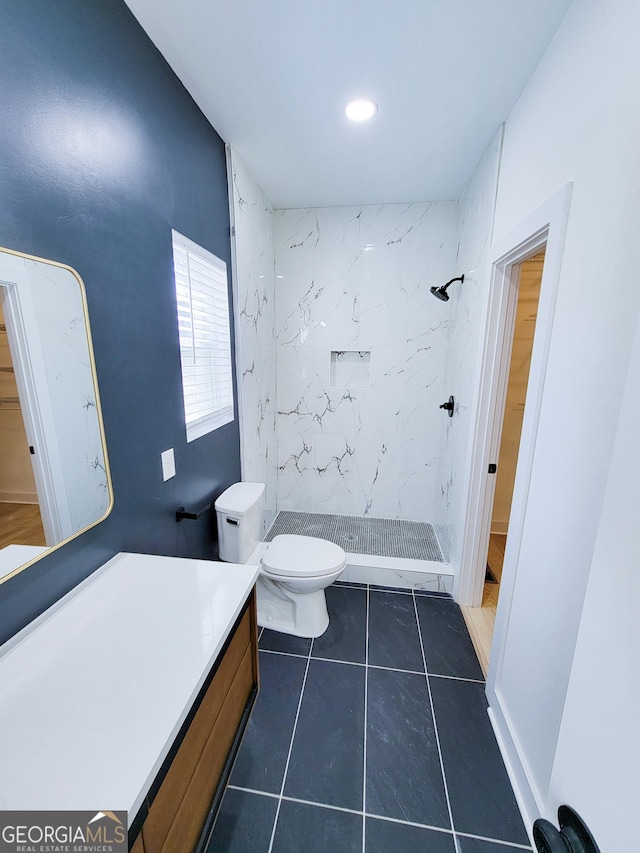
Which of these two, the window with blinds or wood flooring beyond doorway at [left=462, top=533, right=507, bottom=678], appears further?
wood flooring beyond doorway at [left=462, top=533, right=507, bottom=678]

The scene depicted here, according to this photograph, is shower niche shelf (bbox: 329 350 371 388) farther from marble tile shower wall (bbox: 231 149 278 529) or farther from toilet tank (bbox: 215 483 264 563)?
toilet tank (bbox: 215 483 264 563)

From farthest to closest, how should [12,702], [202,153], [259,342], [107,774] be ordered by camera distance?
[259,342] → [202,153] → [12,702] → [107,774]

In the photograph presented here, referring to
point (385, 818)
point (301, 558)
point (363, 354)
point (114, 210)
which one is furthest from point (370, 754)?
point (363, 354)

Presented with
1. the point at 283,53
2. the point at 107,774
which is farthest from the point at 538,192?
the point at 107,774

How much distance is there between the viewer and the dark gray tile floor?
3.66 feet

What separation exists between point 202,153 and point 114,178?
2.40ft

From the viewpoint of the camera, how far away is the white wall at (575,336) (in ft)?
2.68

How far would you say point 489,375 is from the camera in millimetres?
1782

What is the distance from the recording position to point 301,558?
181 cm

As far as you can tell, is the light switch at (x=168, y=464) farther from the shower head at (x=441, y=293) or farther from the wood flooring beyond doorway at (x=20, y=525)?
the shower head at (x=441, y=293)

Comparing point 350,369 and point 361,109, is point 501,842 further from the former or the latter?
point 361,109

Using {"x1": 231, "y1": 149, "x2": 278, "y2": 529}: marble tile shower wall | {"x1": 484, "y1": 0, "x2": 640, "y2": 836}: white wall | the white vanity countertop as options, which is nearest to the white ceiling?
{"x1": 484, "y1": 0, "x2": 640, "y2": 836}: white wall

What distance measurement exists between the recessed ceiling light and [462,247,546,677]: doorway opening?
122 centimetres

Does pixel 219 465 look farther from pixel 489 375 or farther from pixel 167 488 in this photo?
pixel 489 375
